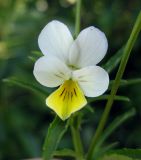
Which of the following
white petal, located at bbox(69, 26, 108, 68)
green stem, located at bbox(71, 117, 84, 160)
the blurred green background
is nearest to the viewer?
white petal, located at bbox(69, 26, 108, 68)

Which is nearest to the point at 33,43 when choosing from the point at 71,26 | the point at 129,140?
the point at 71,26

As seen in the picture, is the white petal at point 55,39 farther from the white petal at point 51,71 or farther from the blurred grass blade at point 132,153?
the blurred grass blade at point 132,153

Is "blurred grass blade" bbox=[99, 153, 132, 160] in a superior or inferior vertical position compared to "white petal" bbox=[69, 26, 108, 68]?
inferior

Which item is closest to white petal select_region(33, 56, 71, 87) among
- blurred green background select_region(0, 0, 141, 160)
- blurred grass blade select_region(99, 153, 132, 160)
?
blurred grass blade select_region(99, 153, 132, 160)

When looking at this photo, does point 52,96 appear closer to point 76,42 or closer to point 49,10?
point 76,42

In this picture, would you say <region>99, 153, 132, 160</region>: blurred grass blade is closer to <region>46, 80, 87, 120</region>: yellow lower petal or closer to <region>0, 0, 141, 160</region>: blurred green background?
<region>46, 80, 87, 120</region>: yellow lower petal

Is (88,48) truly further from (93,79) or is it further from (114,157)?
(114,157)

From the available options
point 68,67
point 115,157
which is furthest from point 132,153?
point 68,67
